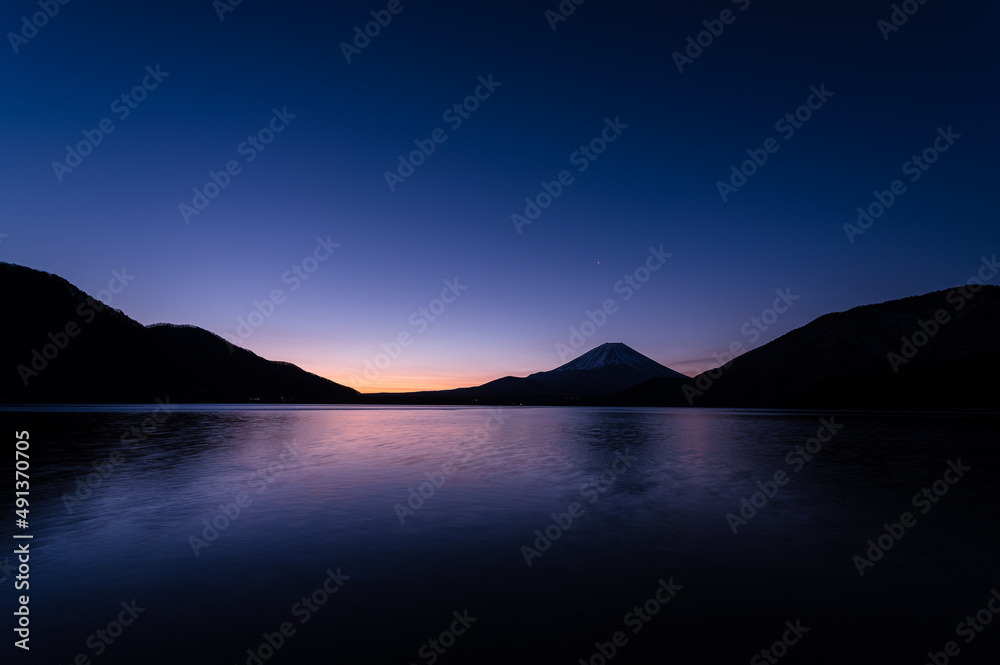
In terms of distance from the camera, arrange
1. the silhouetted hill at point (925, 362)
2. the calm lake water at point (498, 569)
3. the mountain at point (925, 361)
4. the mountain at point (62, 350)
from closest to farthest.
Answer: the calm lake water at point (498, 569)
the mountain at point (62, 350)
the mountain at point (925, 361)
the silhouetted hill at point (925, 362)

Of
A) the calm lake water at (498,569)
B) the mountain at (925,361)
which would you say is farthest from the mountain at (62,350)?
the mountain at (925,361)

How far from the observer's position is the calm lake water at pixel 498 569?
647 centimetres

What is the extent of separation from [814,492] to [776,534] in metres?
7.82

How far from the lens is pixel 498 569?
9.52 m

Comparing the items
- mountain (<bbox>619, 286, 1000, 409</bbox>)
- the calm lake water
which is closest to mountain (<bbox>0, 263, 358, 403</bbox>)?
the calm lake water

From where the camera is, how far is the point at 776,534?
12.4m

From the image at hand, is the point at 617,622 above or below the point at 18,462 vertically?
below

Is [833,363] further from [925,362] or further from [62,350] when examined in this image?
[62,350]

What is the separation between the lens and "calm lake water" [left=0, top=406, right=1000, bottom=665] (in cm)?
647

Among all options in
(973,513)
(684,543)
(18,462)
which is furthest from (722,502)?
(18,462)

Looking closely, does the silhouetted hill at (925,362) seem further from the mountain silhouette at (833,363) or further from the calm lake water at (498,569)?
the calm lake water at (498,569)

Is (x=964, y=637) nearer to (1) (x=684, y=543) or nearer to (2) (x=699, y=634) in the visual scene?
(2) (x=699, y=634)

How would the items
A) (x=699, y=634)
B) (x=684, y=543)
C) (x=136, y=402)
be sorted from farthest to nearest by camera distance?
(x=136, y=402) < (x=684, y=543) < (x=699, y=634)

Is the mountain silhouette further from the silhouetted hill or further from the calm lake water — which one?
the calm lake water
